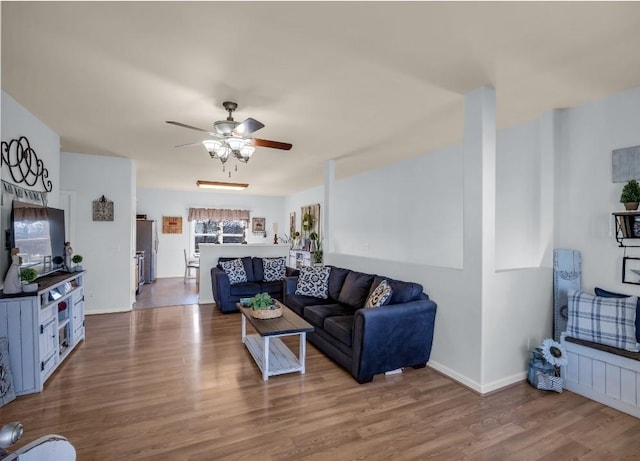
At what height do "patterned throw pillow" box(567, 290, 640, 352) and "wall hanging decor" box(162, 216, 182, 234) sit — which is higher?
"wall hanging decor" box(162, 216, 182, 234)

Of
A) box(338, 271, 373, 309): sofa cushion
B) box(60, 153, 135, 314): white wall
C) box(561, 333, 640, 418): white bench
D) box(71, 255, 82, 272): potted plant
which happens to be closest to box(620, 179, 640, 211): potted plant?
box(561, 333, 640, 418): white bench

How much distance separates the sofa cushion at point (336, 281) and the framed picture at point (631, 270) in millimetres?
2916

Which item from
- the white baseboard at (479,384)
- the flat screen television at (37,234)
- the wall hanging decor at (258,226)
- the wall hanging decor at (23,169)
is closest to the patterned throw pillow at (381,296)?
the white baseboard at (479,384)

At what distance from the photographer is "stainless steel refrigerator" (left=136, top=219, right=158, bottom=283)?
813 centimetres

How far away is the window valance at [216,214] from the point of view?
32.1ft

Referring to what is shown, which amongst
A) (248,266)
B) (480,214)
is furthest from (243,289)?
(480,214)

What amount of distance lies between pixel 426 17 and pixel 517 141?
2521 millimetres

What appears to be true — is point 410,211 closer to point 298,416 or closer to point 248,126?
point 248,126

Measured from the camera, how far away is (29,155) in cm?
352

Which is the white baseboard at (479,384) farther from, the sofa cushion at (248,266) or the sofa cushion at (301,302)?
the sofa cushion at (248,266)

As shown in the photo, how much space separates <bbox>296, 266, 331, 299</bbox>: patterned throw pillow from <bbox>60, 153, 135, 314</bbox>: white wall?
3.07m

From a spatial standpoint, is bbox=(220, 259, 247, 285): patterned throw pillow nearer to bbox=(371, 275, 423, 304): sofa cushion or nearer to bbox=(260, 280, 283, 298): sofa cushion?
bbox=(260, 280, 283, 298): sofa cushion

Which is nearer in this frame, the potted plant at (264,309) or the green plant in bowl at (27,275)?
the green plant in bowl at (27,275)

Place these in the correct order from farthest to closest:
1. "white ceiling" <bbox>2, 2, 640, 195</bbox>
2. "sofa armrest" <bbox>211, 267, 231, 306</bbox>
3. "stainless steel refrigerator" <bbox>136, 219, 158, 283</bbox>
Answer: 1. "stainless steel refrigerator" <bbox>136, 219, 158, 283</bbox>
2. "sofa armrest" <bbox>211, 267, 231, 306</bbox>
3. "white ceiling" <bbox>2, 2, 640, 195</bbox>
